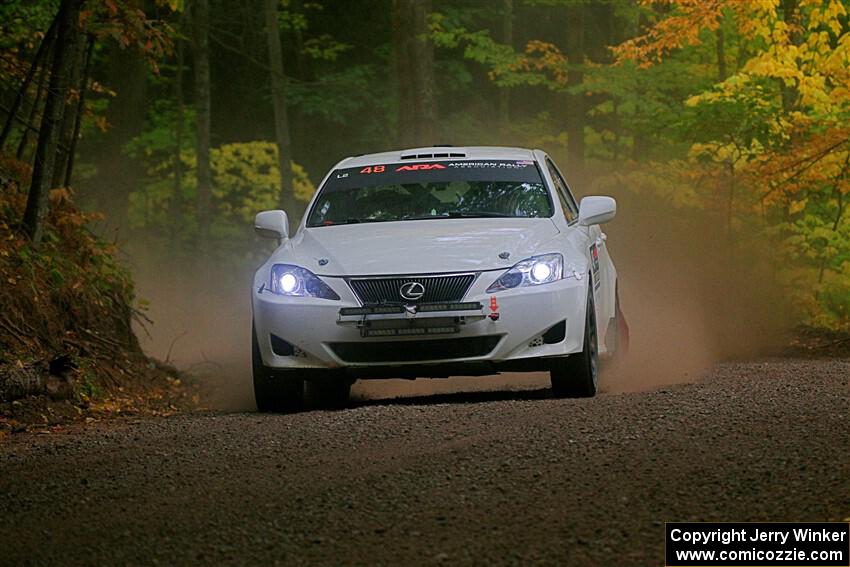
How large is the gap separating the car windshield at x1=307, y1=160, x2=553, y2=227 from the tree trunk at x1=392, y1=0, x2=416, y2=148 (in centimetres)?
1187

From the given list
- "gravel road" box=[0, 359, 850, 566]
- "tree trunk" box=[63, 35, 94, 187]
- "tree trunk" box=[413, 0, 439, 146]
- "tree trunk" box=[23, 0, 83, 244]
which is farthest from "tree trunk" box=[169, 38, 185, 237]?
"gravel road" box=[0, 359, 850, 566]

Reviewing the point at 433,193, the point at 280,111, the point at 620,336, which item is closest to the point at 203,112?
the point at 280,111

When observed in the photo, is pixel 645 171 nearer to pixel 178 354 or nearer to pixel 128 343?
pixel 178 354

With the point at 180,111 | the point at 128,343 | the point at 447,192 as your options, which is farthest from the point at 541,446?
the point at 180,111

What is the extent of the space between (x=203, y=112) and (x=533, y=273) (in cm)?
2571

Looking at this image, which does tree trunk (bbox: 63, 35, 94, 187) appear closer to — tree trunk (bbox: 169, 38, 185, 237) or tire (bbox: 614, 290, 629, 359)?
tire (bbox: 614, 290, 629, 359)

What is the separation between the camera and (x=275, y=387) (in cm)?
1056

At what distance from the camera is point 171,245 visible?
4103cm

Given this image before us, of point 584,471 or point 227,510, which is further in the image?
point 584,471

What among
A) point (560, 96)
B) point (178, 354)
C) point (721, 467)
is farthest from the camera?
point (560, 96)

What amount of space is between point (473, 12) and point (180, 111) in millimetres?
8466

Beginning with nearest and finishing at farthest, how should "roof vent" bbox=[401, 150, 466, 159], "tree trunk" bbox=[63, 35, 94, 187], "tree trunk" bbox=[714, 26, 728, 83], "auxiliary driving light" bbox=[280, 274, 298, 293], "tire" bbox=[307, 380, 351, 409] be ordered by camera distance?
1. "auxiliary driving light" bbox=[280, 274, 298, 293]
2. "tire" bbox=[307, 380, 351, 409]
3. "roof vent" bbox=[401, 150, 466, 159]
4. "tree trunk" bbox=[63, 35, 94, 187]
5. "tree trunk" bbox=[714, 26, 728, 83]

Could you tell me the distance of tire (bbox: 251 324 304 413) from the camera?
10.5 m

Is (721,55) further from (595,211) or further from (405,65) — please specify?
(595,211)
